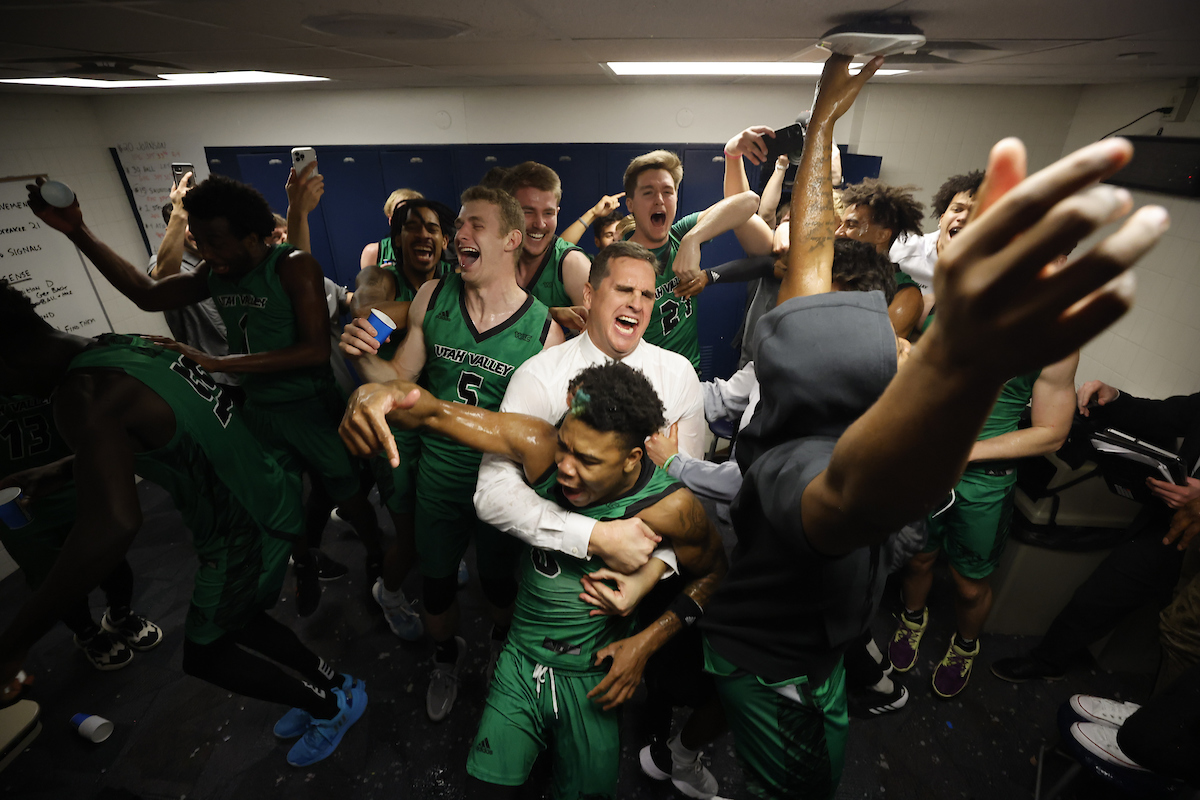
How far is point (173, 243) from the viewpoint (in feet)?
10.2

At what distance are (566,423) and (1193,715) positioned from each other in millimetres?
1984

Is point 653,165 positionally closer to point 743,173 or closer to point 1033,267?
point 743,173

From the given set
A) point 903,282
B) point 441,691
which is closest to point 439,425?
point 441,691

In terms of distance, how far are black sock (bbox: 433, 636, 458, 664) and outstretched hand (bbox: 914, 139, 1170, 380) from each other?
2.43 metres

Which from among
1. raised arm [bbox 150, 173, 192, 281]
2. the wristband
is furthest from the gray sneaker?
raised arm [bbox 150, 173, 192, 281]

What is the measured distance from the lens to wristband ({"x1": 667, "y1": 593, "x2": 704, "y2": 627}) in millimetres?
1665

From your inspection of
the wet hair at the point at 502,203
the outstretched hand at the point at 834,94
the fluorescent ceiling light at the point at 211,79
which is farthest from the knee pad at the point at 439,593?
the fluorescent ceiling light at the point at 211,79

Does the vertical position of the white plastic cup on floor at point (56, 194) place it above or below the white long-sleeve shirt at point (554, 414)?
above

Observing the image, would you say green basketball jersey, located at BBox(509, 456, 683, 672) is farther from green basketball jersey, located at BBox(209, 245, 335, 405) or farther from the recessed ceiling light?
→ green basketball jersey, located at BBox(209, 245, 335, 405)

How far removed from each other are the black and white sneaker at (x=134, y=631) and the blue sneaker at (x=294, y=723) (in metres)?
0.96

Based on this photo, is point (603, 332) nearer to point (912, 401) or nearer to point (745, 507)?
point (745, 507)

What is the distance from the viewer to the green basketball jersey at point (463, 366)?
216 centimetres

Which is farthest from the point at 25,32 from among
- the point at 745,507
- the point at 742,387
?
the point at 742,387

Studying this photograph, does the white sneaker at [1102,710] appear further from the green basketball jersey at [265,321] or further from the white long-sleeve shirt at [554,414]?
the green basketball jersey at [265,321]
